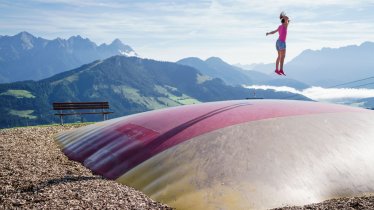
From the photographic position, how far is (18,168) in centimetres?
A: 1445

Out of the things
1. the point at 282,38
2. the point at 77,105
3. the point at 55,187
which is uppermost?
the point at 282,38

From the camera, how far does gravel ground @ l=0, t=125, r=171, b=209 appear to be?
33.7ft

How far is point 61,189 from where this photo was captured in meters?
11.5

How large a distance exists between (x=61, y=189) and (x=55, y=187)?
1.03 feet

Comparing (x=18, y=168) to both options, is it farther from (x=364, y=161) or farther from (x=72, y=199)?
(x=364, y=161)

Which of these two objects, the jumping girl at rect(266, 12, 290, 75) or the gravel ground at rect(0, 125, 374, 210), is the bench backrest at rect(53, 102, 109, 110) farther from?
the jumping girl at rect(266, 12, 290, 75)

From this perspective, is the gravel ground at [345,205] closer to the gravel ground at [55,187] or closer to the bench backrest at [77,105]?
the gravel ground at [55,187]

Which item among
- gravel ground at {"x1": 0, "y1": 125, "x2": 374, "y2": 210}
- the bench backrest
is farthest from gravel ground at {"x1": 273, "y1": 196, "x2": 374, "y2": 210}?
the bench backrest

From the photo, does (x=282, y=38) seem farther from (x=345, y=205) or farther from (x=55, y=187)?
(x=55, y=187)

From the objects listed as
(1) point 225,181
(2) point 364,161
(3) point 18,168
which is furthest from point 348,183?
(3) point 18,168

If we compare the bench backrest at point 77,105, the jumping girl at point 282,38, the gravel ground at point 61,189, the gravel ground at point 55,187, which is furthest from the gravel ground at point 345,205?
the bench backrest at point 77,105

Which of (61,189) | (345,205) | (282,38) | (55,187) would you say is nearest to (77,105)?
(55,187)

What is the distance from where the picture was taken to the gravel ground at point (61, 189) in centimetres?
1008

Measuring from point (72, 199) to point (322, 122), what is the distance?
10849mm
